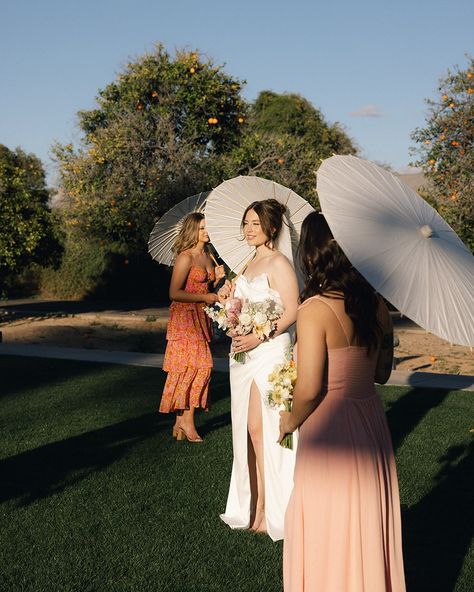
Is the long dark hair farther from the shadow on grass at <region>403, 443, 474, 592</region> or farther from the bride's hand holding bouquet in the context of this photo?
the shadow on grass at <region>403, 443, 474, 592</region>

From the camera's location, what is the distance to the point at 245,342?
19.0 ft

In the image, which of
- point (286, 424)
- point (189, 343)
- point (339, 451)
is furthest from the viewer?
point (189, 343)

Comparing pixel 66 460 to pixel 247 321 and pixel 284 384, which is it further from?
pixel 284 384

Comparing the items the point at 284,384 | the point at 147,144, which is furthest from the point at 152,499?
the point at 147,144

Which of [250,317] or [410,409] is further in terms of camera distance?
[410,409]

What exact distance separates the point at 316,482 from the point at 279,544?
2.00 metres

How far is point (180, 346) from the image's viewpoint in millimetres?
8695

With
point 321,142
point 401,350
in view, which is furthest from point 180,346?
point 321,142

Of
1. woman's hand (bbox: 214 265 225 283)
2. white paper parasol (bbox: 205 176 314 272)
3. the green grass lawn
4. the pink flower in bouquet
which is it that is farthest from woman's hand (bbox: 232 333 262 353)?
woman's hand (bbox: 214 265 225 283)

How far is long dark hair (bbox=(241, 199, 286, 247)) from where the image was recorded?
587 centimetres

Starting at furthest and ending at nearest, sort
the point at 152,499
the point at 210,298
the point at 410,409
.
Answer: the point at 410,409 → the point at 210,298 → the point at 152,499

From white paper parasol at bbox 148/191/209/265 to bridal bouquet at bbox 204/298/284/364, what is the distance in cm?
334

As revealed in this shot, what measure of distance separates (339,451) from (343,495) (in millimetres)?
183

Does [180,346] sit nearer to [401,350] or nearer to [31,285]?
[401,350]
